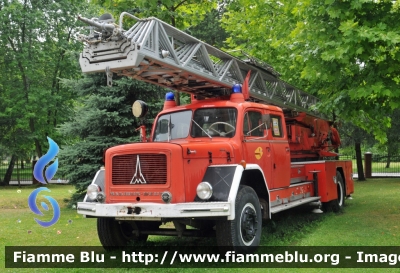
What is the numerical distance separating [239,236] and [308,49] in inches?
180

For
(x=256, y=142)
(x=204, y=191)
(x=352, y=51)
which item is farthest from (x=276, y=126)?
(x=204, y=191)

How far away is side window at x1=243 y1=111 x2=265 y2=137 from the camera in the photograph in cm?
770

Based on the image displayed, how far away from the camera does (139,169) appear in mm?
6574

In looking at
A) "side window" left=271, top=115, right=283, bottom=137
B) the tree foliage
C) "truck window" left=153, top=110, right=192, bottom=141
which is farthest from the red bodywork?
the tree foliage

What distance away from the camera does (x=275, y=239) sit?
8.20 meters

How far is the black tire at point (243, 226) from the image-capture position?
638 cm

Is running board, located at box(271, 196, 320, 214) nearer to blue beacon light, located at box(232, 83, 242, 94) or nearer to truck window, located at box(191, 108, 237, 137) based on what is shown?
truck window, located at box(191, 108, 237, 137)

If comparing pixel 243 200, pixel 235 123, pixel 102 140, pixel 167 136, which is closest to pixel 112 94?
pixel 102 140

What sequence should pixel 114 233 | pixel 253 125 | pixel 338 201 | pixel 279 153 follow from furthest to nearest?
pixel 338 201 < pixel 279 153 < pixel 253 125 < pixel 114 233

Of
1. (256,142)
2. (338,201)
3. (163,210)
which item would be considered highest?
(256,142)

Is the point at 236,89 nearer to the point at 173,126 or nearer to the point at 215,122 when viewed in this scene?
the point at 215,122

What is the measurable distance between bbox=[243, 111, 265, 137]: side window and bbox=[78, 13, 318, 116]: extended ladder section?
79cm

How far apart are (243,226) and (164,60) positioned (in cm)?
275

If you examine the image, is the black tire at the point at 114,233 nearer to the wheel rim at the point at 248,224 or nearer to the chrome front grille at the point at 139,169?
the chrome front grille at the point at 139,169
